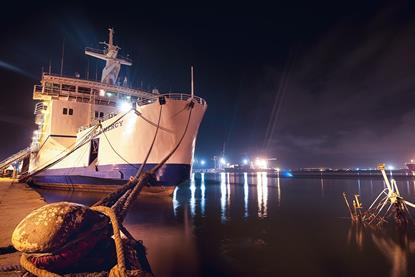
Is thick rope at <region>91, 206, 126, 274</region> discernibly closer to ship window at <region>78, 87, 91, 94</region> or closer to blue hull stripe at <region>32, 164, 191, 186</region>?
blue hull stripe at <region>32, 164, 191, 186</region>

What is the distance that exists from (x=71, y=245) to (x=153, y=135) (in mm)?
14203

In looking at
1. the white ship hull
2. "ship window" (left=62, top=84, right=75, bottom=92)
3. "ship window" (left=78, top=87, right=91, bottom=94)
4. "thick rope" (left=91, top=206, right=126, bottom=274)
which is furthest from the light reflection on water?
"ship window" (left=62, top=84, right=75, bottom=92)

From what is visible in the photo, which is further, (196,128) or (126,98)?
(126,98)

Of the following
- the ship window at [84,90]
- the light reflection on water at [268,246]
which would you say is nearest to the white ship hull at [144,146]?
the light reflection on water at [268,246]

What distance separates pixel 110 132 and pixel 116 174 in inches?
150

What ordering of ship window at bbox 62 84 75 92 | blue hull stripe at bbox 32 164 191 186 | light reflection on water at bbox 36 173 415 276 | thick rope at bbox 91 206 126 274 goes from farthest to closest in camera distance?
ship window at bbox 62 84 75 92 → blue hull stripe at bbox 32 164 191 186 → light reflection on water at bbox 36 173 415 276 → thick rope at bbox 91 206 126 274

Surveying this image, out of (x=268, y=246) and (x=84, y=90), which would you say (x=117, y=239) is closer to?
(x=268, y=246)

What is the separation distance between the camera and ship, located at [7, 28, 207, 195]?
18.8 m

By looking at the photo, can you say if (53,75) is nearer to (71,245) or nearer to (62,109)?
(62,109)

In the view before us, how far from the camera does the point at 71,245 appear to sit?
4887 millimetres

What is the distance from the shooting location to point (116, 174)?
2000 centimetres

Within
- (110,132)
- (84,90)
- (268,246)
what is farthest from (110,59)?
(268,246)

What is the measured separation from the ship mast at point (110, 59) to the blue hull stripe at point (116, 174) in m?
12.7

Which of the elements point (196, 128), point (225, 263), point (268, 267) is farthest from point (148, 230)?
point (196, 128)
